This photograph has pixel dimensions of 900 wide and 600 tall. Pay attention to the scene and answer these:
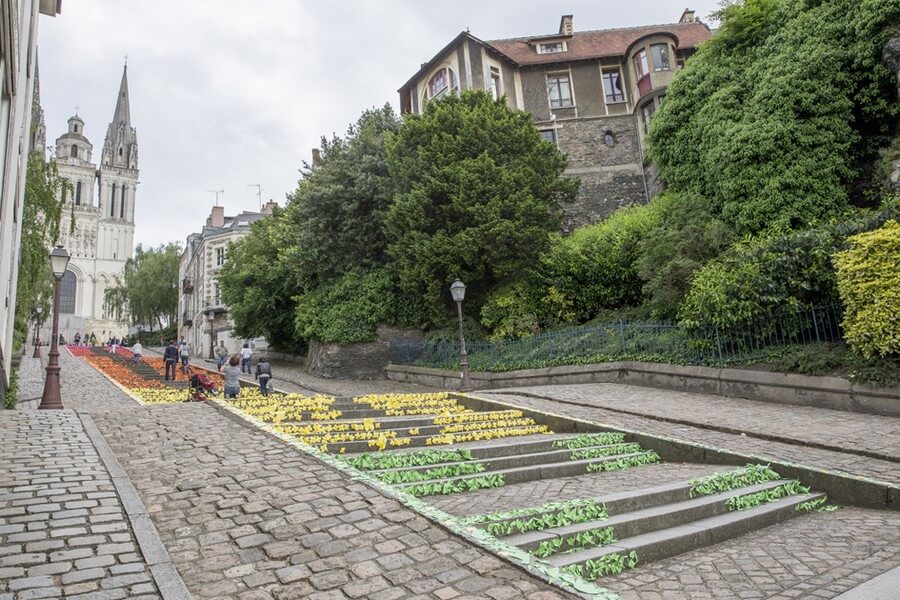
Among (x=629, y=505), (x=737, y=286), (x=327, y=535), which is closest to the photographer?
(x=327, y=535)

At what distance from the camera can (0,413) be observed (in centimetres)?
980

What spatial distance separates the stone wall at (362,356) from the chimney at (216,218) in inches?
1568

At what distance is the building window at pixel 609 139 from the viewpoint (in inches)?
1206

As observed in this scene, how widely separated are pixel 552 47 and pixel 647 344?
2419cm

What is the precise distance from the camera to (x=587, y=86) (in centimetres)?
3162

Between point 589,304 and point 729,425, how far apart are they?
41.3 ft

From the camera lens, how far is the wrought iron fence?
11961mm

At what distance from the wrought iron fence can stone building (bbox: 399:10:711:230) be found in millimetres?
12640

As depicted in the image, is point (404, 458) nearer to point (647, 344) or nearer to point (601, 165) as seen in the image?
point (647, 344)

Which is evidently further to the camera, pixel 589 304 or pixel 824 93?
pixel 589 304

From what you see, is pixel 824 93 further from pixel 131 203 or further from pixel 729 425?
pixel 131 203

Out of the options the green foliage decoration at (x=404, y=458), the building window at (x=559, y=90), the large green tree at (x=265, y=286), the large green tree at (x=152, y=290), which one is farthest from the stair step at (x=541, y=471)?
the large green tree at (x=152, y=290)

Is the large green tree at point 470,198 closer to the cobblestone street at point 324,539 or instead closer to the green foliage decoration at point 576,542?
the cobblestone street at point 324,539

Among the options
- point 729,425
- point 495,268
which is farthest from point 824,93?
point 729,425
